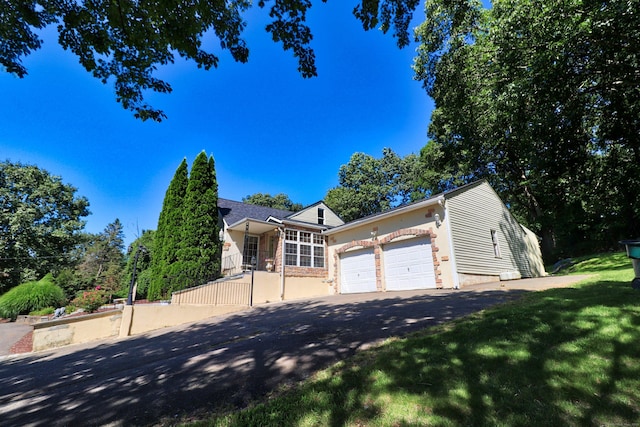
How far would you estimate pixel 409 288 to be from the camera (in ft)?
39.0

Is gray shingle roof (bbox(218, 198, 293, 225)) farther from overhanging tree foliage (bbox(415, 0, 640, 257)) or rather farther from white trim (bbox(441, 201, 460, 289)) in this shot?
overhanging tree foliage (bbox(415, 0, 640, 257))

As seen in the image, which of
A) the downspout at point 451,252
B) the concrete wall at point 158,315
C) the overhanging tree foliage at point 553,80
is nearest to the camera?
the overhanging tree foliage at point 553,80

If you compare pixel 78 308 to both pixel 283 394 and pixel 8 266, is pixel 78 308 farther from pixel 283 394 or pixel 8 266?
pixel 8 266

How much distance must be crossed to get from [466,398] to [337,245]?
1308 centimetres

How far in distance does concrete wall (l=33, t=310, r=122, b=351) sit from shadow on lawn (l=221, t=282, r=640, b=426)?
9.39 meters

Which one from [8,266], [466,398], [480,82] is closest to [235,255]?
[480,82]

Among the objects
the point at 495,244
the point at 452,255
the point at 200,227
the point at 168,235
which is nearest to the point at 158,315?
the point at 200,227

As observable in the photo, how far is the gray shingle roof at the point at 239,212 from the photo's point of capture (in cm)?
1714

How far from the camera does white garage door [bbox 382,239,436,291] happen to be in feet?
37.5

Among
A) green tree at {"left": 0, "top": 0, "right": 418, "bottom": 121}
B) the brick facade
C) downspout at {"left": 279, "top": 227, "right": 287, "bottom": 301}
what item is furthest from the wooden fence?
green tree at {"left": 0, "top": 0, "right": 418, "bottom": 121}

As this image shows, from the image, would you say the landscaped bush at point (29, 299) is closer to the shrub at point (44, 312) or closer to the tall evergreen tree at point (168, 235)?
the shrub at point (44, 312)

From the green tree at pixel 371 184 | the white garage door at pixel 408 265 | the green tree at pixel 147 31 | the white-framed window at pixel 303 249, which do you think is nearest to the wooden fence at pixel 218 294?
the white-framed window at pixel 303 249

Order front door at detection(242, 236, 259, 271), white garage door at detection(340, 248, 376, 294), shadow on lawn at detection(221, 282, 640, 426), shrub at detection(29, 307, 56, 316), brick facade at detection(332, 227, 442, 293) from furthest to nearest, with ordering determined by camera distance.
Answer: front door at detection(242, 236, 259, 271)
shrub at detection(29, 307, 56, 316)
white garage door at detection(340, 248, 376, 294)
brick facade at detection(332, 227, 442, 293)
shadow on lawn at detection(221, 282, 640, 426)

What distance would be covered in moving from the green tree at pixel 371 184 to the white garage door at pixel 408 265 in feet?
59.4
